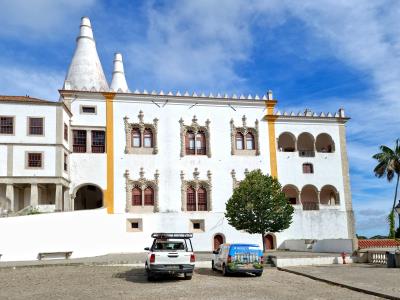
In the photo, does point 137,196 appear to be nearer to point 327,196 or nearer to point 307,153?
point 307,153

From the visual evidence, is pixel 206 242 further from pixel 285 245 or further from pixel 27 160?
pixel 27 160

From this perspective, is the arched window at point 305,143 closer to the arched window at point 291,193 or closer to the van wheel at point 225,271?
the arched window at point 291,193

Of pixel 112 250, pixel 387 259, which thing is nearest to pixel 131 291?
pixel 387 259

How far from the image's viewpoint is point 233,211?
112 ft

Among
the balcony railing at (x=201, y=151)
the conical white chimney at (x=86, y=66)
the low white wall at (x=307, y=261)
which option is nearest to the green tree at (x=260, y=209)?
the low white wall at (x=307, y=261)

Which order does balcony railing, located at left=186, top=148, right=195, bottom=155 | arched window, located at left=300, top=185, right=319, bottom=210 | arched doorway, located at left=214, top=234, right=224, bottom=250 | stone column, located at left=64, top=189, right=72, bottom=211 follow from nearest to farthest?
1. stone column, located at left=64, top=189, right=72, bottom=211
2. arched doorway, located at left=214, top=234, right=224, bottom=250
3. balcony railing, located at left=186, top=148, right=195, bottom=155
4. arched window, located at left=300, top=185, right=319, bottom=210

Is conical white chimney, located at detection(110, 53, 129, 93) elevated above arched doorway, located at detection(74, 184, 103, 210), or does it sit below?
above

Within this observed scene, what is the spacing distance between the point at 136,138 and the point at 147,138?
93 cm

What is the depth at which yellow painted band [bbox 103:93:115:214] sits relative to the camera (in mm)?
38250

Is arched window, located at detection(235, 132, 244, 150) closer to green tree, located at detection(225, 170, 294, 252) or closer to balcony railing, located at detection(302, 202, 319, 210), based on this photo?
balcony railing, located at detection(302, 202, 319, 210)

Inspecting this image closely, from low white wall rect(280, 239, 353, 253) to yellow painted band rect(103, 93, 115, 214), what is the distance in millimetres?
15019

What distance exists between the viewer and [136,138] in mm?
40219

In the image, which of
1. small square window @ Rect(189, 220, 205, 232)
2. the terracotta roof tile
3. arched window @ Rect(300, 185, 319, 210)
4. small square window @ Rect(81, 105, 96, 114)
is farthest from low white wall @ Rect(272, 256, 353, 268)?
small square window @ Rect(81, 105, 96, 114)

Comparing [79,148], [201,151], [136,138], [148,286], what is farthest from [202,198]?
[148,286]
